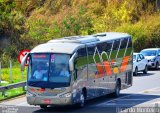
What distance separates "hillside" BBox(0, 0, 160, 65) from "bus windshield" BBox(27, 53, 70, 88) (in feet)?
89.2

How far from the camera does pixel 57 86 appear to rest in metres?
22.7

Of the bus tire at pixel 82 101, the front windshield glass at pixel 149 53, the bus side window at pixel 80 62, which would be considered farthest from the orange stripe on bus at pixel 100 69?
the front windshield glass at pixel 149 53

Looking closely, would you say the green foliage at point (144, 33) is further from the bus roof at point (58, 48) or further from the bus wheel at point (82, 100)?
the bus roof at point (58, 48)

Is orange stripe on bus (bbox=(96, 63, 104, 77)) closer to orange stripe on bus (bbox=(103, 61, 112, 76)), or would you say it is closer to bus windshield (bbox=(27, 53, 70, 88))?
orange stripe on bus (bbox=(103, 61, 112, 76))

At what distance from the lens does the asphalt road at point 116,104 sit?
74.9 feet

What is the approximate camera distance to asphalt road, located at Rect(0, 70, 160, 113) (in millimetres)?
22828

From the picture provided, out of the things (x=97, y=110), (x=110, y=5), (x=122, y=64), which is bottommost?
(x=97, y=110)

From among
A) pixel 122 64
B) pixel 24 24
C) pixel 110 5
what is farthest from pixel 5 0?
pixel 122 64

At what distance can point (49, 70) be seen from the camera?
75.3 feet

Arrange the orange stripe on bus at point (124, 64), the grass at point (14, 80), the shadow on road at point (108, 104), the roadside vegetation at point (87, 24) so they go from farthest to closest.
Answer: the roadside vegetation at point (87, 24), the grass at point (14, 80), the orange stripe on bus at point (124, 64), the shadow on road at point (108, 104)

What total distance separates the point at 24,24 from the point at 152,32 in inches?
498

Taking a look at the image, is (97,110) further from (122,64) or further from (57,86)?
(122,64)

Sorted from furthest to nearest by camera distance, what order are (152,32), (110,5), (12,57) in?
(110,5) < (152,32) < (12,57)

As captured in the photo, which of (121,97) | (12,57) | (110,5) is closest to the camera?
(121,97)
